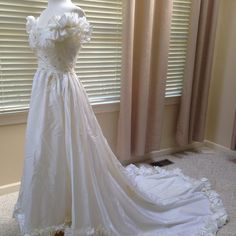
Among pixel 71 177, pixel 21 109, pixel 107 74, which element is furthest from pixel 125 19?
pixel 71 177

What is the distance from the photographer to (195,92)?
2.74 m

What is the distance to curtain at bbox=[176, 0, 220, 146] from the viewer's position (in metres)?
2.56

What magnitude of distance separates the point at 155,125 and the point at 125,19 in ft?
3.20

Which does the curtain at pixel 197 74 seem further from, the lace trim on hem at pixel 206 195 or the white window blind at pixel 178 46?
the lace trim on hem at pixel 206 195

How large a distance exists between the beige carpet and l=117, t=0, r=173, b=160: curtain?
1.43ft

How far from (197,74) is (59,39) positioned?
5.88 feet

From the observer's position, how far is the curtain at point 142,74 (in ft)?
7.29

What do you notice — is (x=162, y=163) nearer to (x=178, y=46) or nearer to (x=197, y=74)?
(x=197, y=74)

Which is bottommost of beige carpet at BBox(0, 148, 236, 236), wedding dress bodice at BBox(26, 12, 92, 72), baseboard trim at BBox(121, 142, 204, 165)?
beige carpet at BBox(0, 148, 236, 236)

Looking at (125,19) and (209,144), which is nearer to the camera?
(125,19)

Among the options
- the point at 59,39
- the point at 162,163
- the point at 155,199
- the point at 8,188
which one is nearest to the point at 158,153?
the point at 162,163

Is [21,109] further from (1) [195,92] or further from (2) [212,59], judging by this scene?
(2) [212,59]

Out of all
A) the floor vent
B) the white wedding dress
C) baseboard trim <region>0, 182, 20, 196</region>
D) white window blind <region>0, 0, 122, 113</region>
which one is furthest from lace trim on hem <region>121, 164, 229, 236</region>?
baseboard trim <region>0, 182, 20, 196</region>

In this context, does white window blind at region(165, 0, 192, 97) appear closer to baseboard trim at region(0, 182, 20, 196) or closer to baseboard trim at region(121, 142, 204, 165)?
baseboard trim at region(121, 142, 204, 165)
